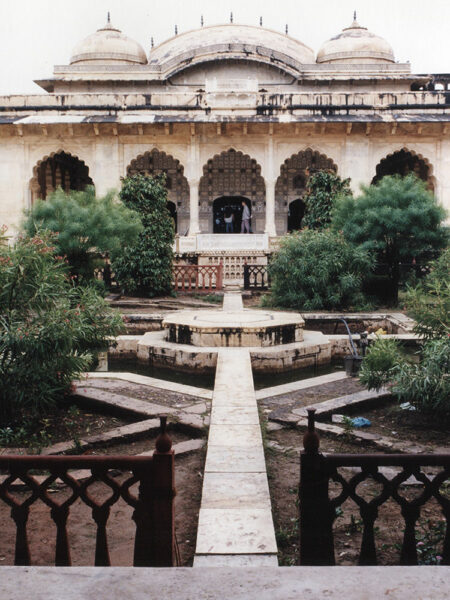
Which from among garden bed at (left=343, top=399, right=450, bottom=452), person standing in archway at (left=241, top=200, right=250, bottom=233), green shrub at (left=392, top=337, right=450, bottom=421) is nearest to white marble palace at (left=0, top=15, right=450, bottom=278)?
person standing in archway at (left=241, top=200, right=250, bottom=233)

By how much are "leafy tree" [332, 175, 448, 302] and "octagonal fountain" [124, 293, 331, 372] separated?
404 cm

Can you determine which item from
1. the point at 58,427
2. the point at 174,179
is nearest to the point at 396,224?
the point at 58,427

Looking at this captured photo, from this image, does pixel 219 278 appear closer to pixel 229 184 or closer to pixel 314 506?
pixel 229 184

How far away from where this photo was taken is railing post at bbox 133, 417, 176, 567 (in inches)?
87.5

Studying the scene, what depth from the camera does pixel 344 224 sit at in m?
12.1

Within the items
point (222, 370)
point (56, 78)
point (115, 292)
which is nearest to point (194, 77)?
point (56, 78)

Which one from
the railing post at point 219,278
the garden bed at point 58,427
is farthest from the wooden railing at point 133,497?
the railing post at point 219,278

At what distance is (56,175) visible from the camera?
69.1ft

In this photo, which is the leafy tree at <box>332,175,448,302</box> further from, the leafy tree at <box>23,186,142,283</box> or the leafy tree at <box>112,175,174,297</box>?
the leafy tree at <box>23,186,142,283</box>

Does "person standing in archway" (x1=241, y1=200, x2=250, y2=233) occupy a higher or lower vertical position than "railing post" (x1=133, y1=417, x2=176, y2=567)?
higher

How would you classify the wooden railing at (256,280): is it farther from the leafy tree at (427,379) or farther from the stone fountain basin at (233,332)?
the leafy tree at (427,379)

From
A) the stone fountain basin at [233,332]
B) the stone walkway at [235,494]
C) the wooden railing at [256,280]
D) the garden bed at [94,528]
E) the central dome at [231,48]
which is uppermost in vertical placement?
the central dome at [231,48]

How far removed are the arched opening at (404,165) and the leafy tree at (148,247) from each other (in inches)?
365

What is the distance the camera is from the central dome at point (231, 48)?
2145 centimetres
